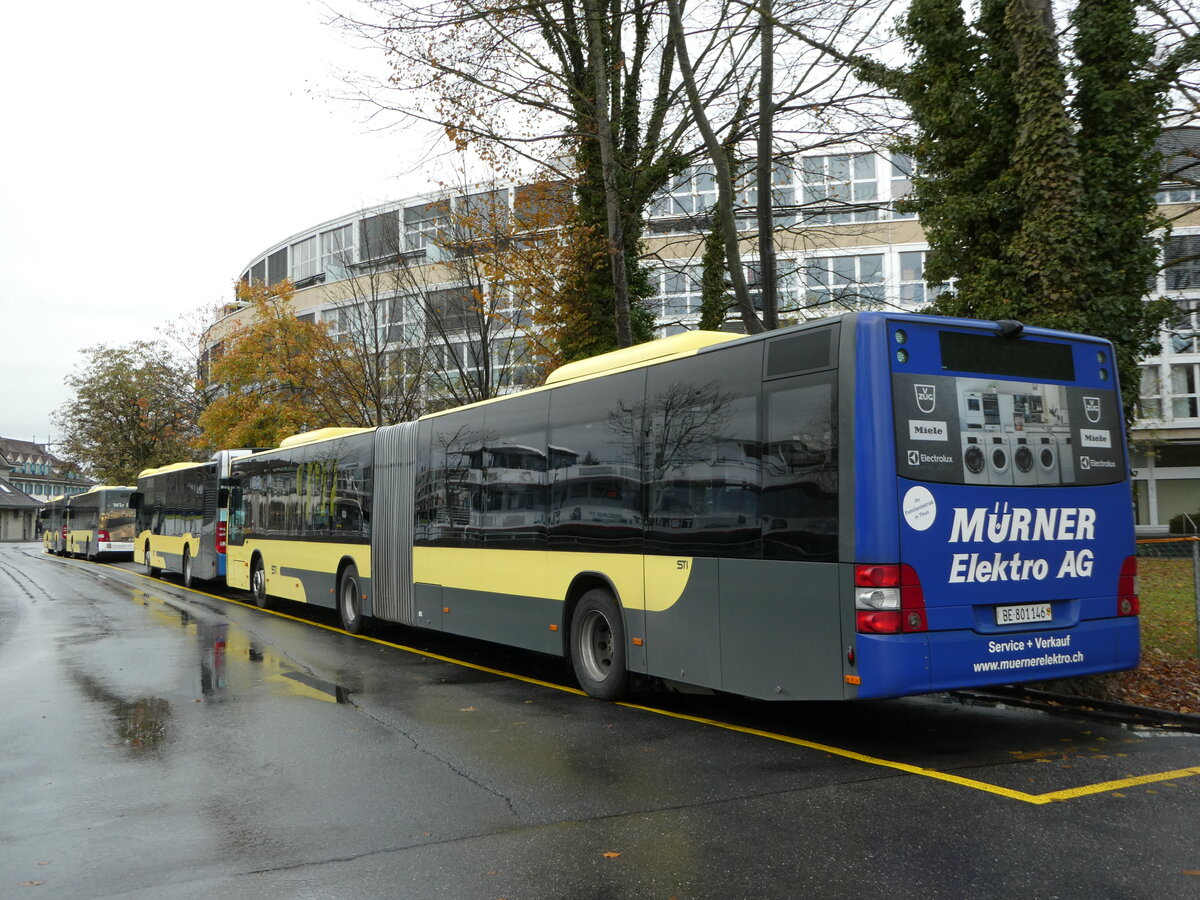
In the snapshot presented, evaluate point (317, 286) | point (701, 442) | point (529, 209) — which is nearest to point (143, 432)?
point (317, 286)

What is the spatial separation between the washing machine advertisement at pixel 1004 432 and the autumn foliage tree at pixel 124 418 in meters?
62.7

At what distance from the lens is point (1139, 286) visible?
1005 centimetres

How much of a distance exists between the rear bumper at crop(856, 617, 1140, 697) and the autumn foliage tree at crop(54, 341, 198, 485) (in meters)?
62.9

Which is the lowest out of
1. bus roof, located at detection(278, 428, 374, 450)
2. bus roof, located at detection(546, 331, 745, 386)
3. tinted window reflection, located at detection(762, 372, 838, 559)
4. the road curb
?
the road curb

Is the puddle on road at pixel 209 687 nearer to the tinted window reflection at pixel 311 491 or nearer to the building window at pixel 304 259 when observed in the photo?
the tinted window reflection at pixel 311 491

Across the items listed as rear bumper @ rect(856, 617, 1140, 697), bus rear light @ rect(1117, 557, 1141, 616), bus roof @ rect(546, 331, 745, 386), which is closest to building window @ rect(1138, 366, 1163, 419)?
bus roof @ rect(546, 331, 745, 386)

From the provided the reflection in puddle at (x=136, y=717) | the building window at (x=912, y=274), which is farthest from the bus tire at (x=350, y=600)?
the building window at (x=912, y=274)

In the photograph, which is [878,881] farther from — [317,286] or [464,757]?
[317,286]

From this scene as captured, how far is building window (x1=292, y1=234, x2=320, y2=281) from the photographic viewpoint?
56825 millimetres

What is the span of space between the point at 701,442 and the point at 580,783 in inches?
118

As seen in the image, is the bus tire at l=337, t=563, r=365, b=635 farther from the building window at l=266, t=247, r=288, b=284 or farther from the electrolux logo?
the building window at l=266, t=247, r=288, b=284

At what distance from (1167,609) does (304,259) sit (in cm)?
5196

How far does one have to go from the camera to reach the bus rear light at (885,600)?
21.6 feet

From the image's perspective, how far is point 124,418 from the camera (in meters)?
64.6
